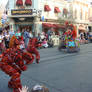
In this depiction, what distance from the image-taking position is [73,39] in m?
9.50

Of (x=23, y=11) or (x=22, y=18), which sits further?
(x=22, y=18)

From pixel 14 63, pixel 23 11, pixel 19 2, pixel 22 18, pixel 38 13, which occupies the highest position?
pixel 19 2

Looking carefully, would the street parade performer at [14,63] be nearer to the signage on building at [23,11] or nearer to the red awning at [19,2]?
the signage on building at [23,11]

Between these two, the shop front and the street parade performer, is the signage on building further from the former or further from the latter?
the street parade performer

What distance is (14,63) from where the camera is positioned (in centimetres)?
375

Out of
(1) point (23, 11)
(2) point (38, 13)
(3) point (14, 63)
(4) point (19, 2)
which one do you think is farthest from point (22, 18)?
(3) point (14, 63)

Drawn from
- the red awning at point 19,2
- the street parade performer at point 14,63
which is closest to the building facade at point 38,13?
the red awning at point 19,2

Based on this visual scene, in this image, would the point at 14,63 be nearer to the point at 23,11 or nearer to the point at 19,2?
the point at 23,11

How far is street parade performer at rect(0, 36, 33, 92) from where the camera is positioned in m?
3.19

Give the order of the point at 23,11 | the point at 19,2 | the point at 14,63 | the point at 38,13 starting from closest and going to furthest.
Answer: the point at 14,63 < the point at 23,11 < the point at 19,2 < the point at 38,13

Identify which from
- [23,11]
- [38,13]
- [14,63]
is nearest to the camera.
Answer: [14,63]

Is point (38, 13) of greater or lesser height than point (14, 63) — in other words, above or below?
above

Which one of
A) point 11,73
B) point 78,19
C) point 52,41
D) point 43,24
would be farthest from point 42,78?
point 78,19

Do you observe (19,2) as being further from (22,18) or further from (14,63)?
(14,63)
